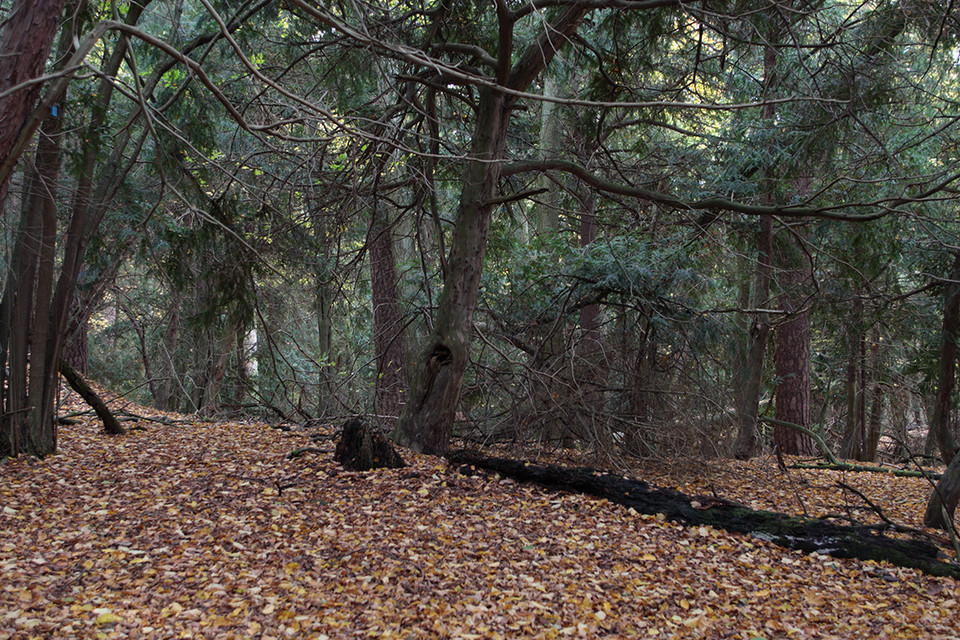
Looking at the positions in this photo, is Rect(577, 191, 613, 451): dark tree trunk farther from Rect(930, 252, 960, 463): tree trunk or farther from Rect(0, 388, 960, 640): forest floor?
Rect(930, 252, 960, 463): tree trunk

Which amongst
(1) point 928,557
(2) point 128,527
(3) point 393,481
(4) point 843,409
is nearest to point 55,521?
Answer: (2) point 128,527

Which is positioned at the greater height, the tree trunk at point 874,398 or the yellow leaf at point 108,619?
the tree trunk at point 874,398

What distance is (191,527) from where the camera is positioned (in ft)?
13.5

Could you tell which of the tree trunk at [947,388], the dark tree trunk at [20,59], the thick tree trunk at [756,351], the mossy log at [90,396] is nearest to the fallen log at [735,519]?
the tree trunk at [947,388]

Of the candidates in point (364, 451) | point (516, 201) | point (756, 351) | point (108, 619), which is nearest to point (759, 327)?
point (756, 351)

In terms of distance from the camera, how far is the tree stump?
5.25 m

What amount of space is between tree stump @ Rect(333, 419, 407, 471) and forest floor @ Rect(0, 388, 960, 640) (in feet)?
0.37

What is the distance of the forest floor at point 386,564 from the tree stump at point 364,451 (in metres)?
0.11

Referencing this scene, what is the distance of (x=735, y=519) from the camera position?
185 inches

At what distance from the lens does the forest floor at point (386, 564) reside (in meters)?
3.14

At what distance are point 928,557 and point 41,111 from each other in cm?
549

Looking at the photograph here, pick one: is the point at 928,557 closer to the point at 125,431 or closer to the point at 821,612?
the point at 821,612

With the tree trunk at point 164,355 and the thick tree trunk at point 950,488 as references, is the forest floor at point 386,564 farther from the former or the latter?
the tree trunk at point 164,355

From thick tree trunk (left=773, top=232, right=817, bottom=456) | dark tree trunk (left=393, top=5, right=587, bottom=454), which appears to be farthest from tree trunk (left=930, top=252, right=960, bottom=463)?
dark tree trunk (left=393, top=5, right=587, bottom=454)
